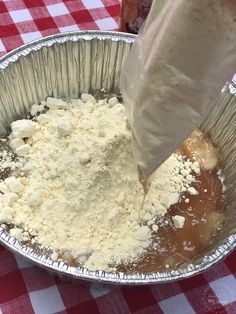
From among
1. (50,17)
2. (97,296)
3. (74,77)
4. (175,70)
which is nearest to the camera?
(175,70)

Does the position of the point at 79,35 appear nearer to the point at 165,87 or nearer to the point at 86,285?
the point at 165,87

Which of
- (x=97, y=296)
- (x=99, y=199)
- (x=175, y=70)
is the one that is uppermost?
A: (x=175, y=70)

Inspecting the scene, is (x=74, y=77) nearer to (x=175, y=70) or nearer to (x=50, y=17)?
(x=50, y=17)

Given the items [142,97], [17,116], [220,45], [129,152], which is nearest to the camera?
[220,45]

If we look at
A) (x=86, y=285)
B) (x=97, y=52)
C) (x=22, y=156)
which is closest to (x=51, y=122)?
(x=22, y=156)

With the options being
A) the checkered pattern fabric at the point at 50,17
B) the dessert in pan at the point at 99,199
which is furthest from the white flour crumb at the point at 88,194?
the checkered pattern fabric at the point at 50,17

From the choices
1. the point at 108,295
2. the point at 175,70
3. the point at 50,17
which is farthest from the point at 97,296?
the point at 50,17
